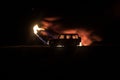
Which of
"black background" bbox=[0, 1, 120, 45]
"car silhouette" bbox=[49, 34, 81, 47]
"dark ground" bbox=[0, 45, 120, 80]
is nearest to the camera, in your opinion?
"dark ground" bbox=[0, 45, 120, 80]

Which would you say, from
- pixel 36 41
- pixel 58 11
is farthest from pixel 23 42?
pixel 58 11

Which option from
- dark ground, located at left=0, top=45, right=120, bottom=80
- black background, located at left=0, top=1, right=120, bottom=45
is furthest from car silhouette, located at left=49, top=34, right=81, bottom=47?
dark ground, located at left=0, top=45, right=120, bottom=80

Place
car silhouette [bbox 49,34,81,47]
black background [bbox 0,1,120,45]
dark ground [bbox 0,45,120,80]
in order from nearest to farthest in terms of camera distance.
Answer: dark ground [bbox 0,45,120,80], car silhouette [bbox 49,34,81,47], black background [bbox 0,1,120,45]

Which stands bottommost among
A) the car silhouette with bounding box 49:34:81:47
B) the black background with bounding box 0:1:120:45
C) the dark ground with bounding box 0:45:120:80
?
the dark ground with bounding box 0:45:120:80

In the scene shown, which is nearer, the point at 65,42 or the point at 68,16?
the point at 65,42

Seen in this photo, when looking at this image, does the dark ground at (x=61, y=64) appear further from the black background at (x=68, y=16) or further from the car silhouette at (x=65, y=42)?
the black background at (x=68, y=16)

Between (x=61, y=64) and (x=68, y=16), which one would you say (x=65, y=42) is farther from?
(x=61, y=64)

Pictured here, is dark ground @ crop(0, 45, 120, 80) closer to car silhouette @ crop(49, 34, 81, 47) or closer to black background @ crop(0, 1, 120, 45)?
car silhouette @ crop(49, 34, 81, 47)

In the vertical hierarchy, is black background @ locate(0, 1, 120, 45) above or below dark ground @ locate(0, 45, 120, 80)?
above

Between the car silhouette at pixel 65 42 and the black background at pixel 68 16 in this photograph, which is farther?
the black background at pixel 68 16

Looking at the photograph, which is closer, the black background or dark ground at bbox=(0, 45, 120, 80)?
dark ground at bbox=(0, 45, 120, 80)

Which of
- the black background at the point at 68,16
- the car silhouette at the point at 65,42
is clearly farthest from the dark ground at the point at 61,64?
the black background at the point at 68,16

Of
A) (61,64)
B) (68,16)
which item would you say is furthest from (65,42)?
(61,64)

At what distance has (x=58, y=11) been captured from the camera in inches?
1200
